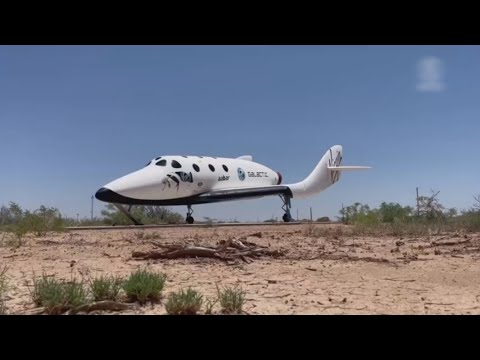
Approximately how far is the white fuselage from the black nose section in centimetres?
17

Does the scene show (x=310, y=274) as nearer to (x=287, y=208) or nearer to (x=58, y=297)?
(x=58, y=297)

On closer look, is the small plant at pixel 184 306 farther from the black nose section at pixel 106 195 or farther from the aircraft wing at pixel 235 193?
the aircraft wing at pixel 235 193

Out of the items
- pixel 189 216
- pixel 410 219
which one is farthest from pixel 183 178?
pixel 410 219

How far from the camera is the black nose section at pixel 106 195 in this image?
58.9 ft

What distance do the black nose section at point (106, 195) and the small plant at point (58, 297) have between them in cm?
1421

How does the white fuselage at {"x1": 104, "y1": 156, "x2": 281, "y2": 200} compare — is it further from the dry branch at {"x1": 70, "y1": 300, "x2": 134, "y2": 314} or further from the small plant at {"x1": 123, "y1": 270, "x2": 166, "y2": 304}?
the dry branch at {"x1": 70, "y1": 300, "x2": 134, "y2": 314}

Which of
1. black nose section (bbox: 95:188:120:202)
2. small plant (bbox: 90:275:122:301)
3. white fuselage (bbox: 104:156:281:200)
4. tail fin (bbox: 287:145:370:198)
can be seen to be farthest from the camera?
tail fin (bbox: 287:145:370:198)

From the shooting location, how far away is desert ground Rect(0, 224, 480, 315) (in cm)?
434

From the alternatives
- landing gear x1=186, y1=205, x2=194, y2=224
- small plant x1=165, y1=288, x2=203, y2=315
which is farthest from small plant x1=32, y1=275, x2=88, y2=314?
landing gear x1=186, y1=205, x2=194, y2=224

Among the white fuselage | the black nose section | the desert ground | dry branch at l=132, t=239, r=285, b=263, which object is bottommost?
the desert ground

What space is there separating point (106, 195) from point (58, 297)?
48.2 feet
